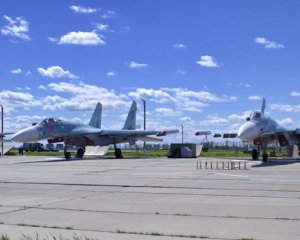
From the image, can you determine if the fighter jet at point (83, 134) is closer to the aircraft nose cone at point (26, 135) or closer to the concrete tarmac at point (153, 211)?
the aircraft nose cone at point (26, 135)

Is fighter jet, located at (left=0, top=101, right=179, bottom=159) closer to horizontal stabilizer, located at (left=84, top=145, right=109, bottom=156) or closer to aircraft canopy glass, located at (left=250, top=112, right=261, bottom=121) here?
horizontal stabilizer, located at (left=84, top=145, right=109, bottom=156)

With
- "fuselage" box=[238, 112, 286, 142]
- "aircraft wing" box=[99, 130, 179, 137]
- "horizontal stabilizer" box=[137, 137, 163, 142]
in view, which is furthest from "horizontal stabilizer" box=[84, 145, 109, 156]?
"fuselage" box=[238, 112, 286, 142]

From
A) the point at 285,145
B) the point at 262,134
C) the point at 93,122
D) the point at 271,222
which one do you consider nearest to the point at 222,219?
the point at 271,222

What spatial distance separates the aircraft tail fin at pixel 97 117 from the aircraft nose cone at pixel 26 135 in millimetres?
13494

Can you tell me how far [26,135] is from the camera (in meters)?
37.2

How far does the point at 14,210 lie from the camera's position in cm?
935

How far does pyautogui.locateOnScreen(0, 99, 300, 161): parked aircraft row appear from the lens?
33469 millimetres

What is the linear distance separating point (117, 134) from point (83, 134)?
4.05 metres

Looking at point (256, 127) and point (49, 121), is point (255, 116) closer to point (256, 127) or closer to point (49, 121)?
point (256, 127)

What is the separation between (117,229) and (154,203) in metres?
3.13

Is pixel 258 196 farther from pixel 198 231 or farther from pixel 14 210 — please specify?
pixel 14 210

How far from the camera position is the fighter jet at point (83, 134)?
3831 centimetres

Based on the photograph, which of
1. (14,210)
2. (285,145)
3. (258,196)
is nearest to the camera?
(14,210)

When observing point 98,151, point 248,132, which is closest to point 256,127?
point 248,132
